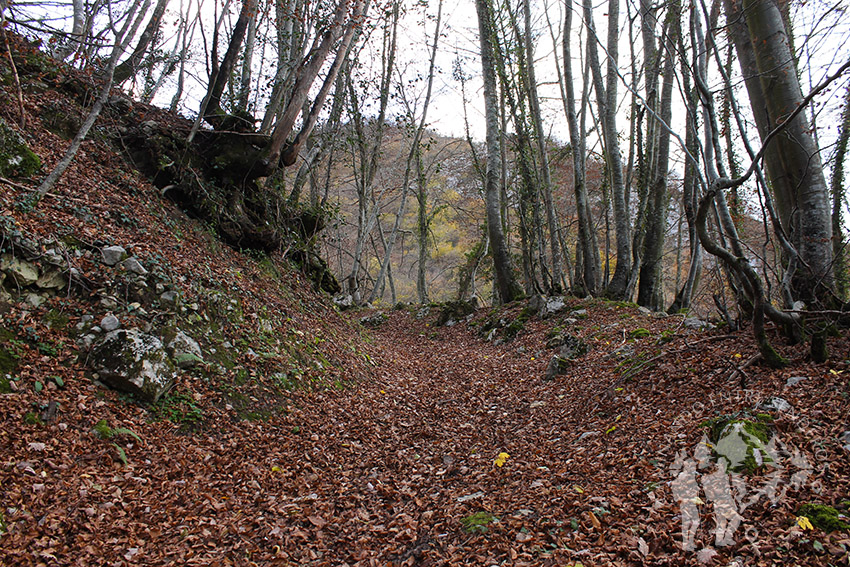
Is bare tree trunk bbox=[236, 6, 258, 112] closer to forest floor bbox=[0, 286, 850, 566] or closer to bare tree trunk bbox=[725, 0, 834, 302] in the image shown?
forest floor bbox=[0, 286, 850, 566]

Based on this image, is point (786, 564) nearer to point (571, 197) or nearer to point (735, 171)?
point (735, 171)

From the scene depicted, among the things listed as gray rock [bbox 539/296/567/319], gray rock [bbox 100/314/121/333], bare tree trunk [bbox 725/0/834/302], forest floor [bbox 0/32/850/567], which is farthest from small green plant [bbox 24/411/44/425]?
gray rock [bbox 539/296/567/319]

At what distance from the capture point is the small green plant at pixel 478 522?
283cm

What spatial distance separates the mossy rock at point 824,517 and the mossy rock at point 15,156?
697cm

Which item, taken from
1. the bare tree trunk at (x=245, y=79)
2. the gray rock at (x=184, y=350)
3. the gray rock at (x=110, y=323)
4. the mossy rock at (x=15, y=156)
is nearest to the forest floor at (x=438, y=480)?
the gray rock at (x=184, y=350)

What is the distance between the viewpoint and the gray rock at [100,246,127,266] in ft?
14.0

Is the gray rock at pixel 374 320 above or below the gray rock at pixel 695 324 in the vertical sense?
above

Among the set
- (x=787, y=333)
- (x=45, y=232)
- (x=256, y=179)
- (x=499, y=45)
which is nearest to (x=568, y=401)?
(x=787, y=333)

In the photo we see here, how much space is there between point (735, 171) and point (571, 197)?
10.3m

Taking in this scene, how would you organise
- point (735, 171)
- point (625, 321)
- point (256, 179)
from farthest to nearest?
1. point (735, 171)
2. point (256, 179)
3. point (625, 321)

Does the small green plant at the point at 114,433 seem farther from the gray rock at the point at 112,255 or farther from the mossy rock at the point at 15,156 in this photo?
the mossy rock at the point at 15,156

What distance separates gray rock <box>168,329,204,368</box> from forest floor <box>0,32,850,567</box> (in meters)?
0.14

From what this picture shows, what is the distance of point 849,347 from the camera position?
3.50 meters

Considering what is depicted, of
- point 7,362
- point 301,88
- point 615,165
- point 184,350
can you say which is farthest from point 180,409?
point 615,165
